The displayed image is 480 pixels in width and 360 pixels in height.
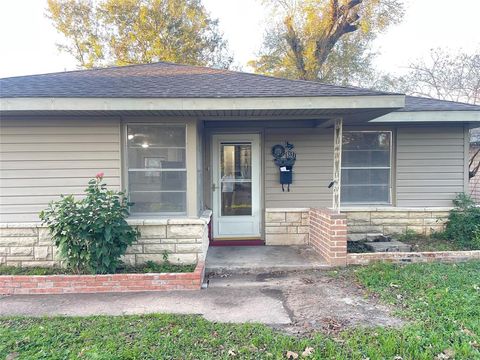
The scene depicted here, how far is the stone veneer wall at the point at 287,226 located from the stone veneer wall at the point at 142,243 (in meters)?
1.68

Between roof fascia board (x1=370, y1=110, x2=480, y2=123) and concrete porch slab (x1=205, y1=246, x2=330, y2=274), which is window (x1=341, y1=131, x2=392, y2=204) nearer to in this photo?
roof fascia board (x1=370, y1=110, x2=480, y2=123)

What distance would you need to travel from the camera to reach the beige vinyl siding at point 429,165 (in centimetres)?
606

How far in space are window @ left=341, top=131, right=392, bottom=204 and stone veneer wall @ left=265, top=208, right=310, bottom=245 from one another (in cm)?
96

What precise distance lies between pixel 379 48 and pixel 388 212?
14005 millimetres

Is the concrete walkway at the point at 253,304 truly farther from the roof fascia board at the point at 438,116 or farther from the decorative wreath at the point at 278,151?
the roof fascia board at the point at 438,116

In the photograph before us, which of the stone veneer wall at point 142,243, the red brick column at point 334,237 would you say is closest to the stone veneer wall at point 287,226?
the red brick column at point 334,237

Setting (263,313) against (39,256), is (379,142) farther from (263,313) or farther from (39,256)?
(39,256)

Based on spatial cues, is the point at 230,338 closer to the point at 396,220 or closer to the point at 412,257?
the point at 412,257

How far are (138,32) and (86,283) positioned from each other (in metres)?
17.8

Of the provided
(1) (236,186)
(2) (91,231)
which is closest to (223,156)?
(1) (236,186)

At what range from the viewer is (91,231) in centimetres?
392

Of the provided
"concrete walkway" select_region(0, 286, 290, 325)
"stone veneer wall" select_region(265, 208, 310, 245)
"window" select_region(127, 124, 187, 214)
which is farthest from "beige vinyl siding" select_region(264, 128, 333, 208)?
"concrete walkway" select_region(0, 286, 290, 325)

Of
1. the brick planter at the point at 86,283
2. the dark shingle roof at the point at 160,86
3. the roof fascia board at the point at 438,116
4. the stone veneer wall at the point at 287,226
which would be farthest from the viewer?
the stone veneer wall at the point at 287,226

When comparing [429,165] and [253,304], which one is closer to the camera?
[253,304]
